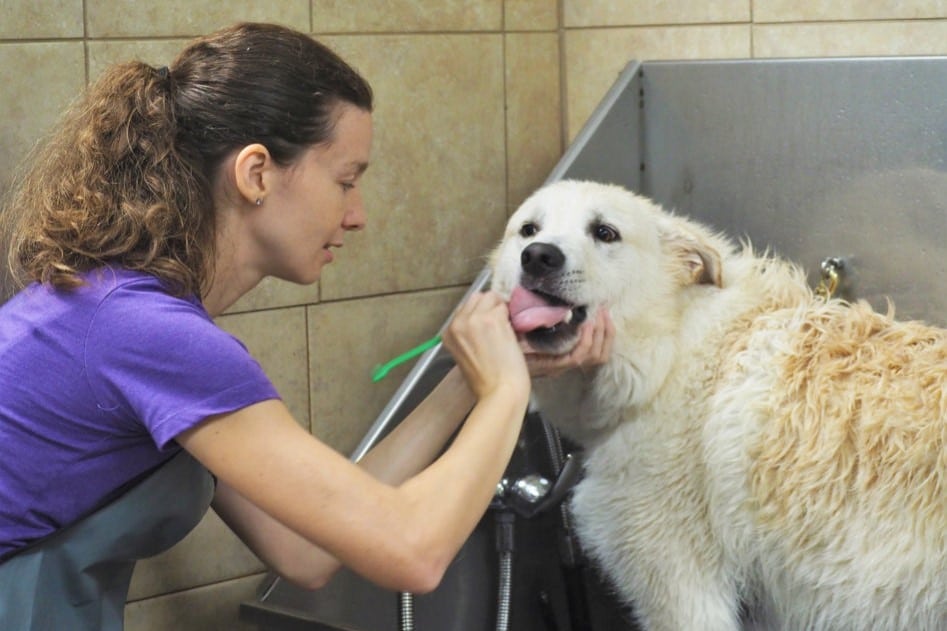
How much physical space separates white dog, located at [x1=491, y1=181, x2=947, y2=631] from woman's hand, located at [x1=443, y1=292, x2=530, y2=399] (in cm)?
12

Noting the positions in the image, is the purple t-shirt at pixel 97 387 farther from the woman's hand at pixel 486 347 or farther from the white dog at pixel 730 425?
the white dog at pixel 730 425

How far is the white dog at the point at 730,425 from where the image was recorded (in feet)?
4.92

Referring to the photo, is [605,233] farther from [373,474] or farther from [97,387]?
[97,387]

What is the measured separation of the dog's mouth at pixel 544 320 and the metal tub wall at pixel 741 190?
0.96ft

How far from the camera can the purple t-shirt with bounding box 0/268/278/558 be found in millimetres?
1165

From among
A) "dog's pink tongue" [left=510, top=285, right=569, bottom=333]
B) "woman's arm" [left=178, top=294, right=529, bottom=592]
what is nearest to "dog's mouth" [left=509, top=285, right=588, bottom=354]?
"dog's pink tongue" [left=510, top=285, right=569, bottom=333]

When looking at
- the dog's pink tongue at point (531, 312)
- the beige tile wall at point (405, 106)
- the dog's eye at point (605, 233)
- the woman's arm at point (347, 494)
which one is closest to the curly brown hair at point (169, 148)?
the woman's arm at point (347, 494)

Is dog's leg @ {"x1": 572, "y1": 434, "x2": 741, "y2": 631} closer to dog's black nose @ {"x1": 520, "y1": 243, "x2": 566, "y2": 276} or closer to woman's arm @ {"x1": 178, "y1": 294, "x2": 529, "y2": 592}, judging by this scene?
dog's black nose @ {"x1": 520, "y1": 243, "x2": 566, "y2": 276}

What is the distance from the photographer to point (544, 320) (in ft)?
5.06

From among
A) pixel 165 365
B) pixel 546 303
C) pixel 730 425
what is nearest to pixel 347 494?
pixel 165 365

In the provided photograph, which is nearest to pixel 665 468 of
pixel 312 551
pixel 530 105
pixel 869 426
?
pixel 869 426

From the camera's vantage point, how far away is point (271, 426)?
1.16 meters

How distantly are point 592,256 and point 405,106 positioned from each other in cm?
89

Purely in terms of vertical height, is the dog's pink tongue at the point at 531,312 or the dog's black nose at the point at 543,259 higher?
the dog's black nose at the point at 543,259
